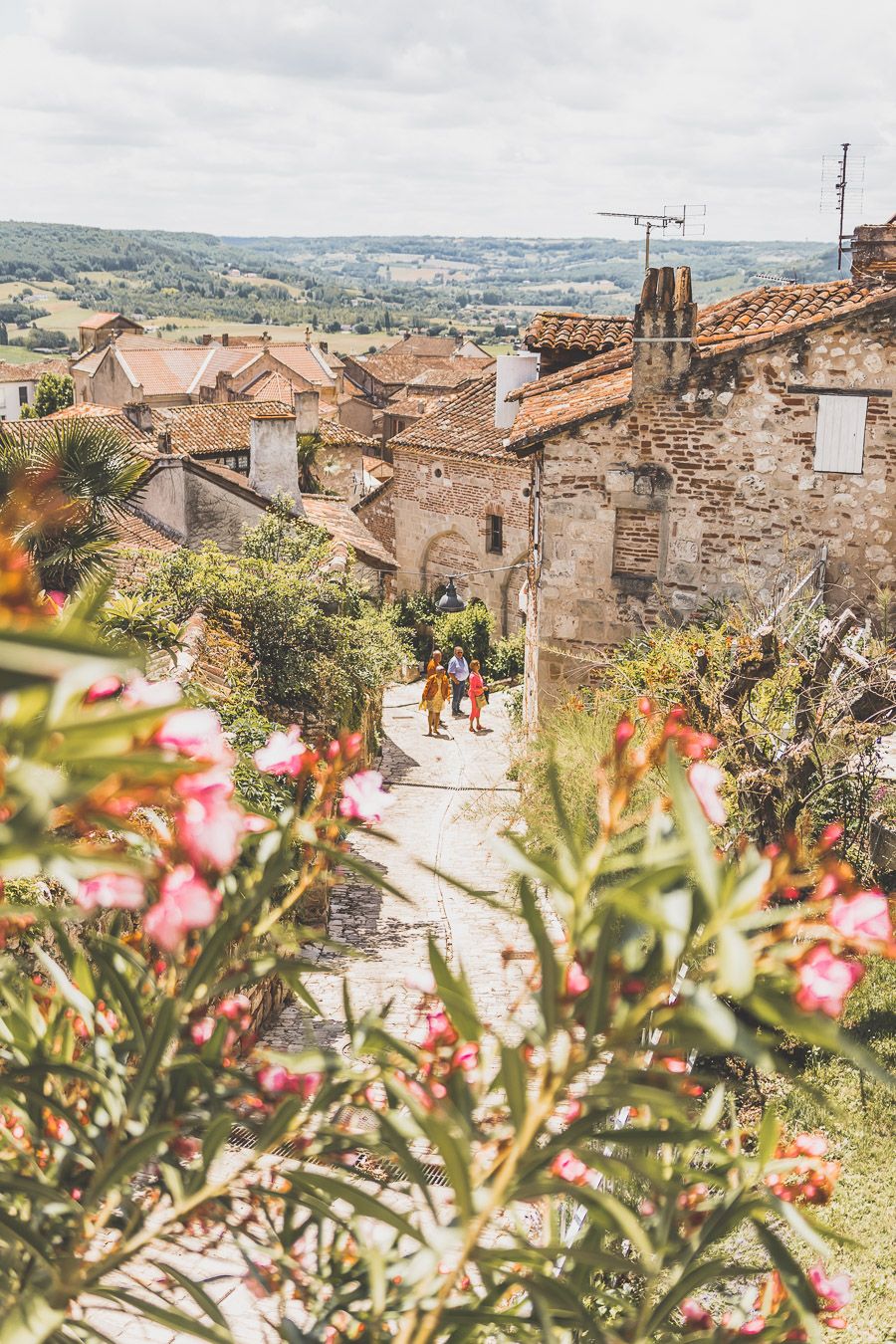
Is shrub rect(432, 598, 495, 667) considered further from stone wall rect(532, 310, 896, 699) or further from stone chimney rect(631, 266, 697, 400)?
stone chimney rect(631, 266, 697, 400)

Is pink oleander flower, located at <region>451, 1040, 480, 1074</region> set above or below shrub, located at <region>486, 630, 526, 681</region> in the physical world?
above

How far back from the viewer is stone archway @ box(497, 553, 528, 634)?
30.8m

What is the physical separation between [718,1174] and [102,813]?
176 centimetres

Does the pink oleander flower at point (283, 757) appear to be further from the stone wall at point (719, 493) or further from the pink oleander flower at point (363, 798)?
the stone wall at point (719, 493)

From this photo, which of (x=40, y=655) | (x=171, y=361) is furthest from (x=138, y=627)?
(x=171, y=361)

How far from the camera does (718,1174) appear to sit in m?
2.81

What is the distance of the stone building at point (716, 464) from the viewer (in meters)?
12.5

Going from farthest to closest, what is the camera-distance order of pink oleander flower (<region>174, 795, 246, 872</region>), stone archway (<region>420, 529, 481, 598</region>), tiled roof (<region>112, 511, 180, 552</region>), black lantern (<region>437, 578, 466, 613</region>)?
stone archway (<region>420, 529, 481, 598</region>) → black lantern (<region>437, 578, 466, 613</region>) → tiled roof (<region>112, 511, 180, 552</region>) → pink oleander flower (<region>174, 795, 246, 872</region>)

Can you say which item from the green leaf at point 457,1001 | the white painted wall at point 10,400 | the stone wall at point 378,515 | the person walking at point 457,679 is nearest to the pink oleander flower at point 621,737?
the green leaf at point 457,1001

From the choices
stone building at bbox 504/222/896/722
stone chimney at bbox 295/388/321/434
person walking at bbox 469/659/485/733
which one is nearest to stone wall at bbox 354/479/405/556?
stone chimney at bbox 295/388/321/434

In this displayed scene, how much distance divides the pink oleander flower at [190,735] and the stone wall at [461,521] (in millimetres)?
27797

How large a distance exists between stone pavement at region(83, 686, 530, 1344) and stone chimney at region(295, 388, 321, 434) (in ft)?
62.2

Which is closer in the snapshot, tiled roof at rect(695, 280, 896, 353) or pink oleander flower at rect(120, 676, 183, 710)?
pink oleander flower at rect(120, 676, 183, 710)

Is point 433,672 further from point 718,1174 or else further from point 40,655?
point 40,655
